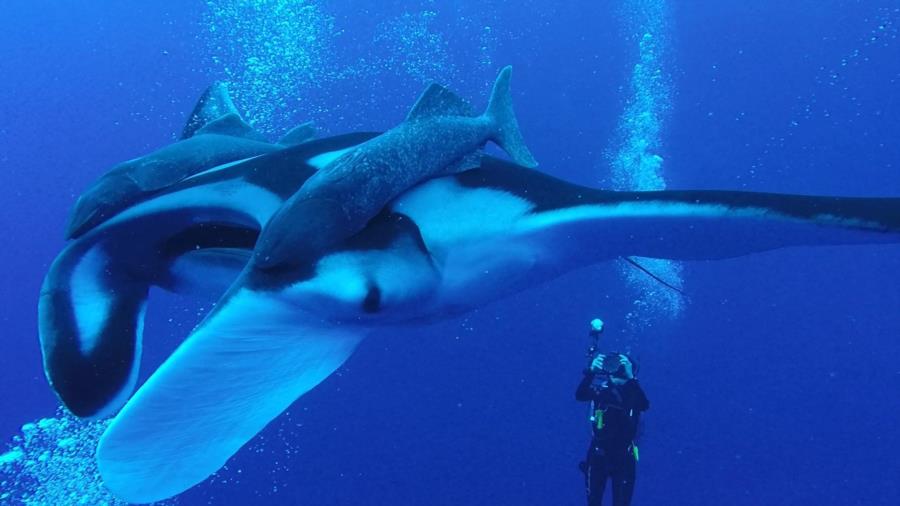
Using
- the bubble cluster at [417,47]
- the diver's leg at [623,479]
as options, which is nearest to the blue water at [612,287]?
the bubble cluster at [417,47]

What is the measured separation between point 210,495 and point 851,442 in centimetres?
1386

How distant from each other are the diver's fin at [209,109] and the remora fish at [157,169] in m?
0.62

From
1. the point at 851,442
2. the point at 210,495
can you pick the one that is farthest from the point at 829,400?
the point at 210,495

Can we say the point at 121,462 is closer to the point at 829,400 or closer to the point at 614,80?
the point at 614,80

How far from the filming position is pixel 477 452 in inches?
489

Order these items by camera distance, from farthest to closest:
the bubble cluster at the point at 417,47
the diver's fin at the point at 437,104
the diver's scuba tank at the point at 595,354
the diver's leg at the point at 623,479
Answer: the bubble cluster at the point at 417,47 < the diver's leg at the point at 623,479 < the diver's scuba tank at the point at 595,354 < the diver's fin at the point at 437,104

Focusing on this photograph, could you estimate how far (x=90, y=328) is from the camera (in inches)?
61.7

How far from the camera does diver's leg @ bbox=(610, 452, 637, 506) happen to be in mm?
5852

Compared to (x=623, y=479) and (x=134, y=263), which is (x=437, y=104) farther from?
(x=623, y=479)

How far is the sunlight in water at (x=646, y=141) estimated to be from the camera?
13.9 meters

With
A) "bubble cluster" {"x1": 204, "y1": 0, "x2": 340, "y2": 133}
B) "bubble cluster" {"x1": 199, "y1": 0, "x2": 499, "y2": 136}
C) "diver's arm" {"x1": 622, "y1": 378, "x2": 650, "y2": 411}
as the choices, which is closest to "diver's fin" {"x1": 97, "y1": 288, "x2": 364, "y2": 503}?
"diver's arm" {"x1": 622, "y1": 378, "x2": 650, "y2": 411}

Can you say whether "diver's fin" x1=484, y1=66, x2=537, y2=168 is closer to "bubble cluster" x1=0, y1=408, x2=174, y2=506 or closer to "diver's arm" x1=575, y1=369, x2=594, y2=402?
"diver's arm" x1=575, y1=369, x2=594, y2=402

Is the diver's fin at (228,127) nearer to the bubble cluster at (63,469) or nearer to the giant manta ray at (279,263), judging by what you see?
the giant manta ray at (279,263)

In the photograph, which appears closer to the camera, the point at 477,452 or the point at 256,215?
the point at 256,215
